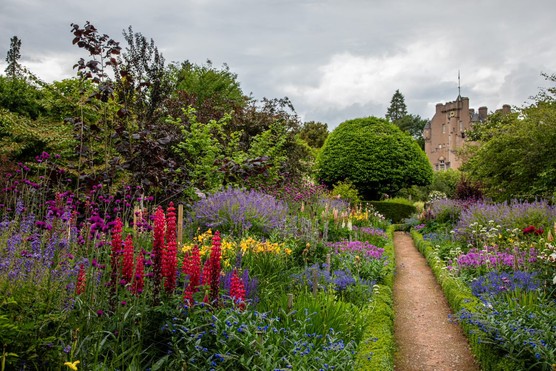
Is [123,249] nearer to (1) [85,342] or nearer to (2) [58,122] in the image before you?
(1) [85,342]

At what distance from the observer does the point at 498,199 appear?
13.3 metres

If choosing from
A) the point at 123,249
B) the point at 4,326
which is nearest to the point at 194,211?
the point at 123,249

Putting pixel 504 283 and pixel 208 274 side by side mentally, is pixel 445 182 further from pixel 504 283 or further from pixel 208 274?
pixel 208 274

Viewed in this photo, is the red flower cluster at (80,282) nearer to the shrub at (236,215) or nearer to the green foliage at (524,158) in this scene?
the shrub at (236,215)

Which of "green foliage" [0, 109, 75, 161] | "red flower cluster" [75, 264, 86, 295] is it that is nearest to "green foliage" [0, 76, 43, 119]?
"green foliage" [0, 109, 75, 161]

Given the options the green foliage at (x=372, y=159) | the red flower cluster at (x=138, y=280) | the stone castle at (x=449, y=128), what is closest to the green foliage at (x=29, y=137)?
the red flower cluster at (x=138, y=280)

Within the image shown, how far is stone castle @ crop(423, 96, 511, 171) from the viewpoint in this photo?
4241 cm

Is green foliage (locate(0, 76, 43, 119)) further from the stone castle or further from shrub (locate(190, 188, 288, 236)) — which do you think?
the stone castle

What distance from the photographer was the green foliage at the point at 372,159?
69.7 feet

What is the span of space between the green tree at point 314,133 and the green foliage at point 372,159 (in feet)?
49.0

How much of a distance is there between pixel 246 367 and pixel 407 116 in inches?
2317

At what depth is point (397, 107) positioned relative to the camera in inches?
2325

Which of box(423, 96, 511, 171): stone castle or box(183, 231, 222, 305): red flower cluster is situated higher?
box(423, 96, 511, 171): stone castle

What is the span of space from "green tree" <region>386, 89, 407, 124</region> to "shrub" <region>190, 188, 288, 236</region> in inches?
2112
